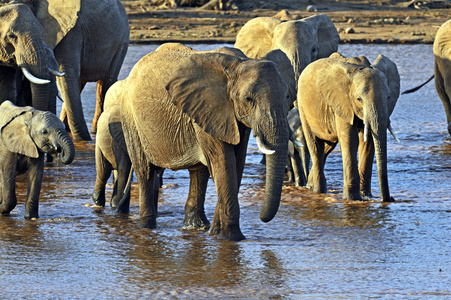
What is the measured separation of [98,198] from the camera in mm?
8500

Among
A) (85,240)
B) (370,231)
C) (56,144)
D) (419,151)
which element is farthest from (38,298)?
(419,151)

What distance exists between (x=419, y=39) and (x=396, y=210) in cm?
1626

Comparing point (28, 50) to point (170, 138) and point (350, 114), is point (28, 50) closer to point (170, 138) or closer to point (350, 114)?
point (170, 138)

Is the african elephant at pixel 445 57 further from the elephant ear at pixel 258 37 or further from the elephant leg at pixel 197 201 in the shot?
the elephant leg at pixel 197 201

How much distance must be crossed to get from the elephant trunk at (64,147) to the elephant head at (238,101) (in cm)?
123

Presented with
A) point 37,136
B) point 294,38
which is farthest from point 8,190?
point 294,38

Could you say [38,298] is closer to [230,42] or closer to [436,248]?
[436,248]

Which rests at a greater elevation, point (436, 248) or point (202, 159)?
point (202, 159)

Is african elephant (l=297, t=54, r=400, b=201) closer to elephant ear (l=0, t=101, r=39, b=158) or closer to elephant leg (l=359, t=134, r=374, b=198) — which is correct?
elephant leg (l=359, t=134, r=374, b=198)

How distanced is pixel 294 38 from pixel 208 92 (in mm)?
5087

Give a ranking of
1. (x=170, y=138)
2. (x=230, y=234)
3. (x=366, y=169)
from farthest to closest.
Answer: (x=366, y=169) < (x=170, y=138) < (x=230, y=234)

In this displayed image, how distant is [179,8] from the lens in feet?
92.9

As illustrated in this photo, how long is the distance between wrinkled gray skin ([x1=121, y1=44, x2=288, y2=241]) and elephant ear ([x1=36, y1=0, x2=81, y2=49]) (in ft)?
14.2

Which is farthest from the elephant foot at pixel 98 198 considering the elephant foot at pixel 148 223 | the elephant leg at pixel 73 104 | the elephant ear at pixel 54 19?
the elephant ear at pixel 54 19
